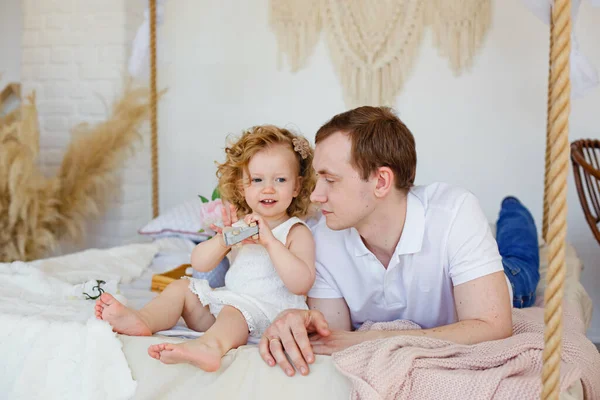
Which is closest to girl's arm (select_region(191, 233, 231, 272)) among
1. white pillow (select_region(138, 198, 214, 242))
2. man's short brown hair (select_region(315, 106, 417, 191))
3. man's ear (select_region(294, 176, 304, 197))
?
man's ear (select_region(294, 176, 304, 197))

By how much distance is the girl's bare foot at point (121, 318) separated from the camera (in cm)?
146

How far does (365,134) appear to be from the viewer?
1.56 meters

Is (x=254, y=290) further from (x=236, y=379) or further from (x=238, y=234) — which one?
(x=236, y=379)

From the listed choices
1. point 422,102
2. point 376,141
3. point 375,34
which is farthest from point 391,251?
point 375,34

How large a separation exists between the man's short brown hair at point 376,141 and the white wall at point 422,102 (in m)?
1.78

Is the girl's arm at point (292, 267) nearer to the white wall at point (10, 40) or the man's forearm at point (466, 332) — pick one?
the man's forearm at point (466, 332)

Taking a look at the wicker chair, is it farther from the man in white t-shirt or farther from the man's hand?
the man's hand

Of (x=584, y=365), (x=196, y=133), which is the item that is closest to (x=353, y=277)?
(x=584, y=365)

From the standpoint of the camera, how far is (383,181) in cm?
158

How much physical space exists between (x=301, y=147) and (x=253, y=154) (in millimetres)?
143

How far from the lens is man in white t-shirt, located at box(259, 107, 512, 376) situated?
4.79 ft

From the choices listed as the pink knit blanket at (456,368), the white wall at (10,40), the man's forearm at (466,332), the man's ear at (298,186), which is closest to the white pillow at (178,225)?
the man's ear at (298,186)

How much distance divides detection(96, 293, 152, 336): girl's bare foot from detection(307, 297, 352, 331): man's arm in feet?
1.57

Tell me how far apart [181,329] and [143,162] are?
7.02 ft
